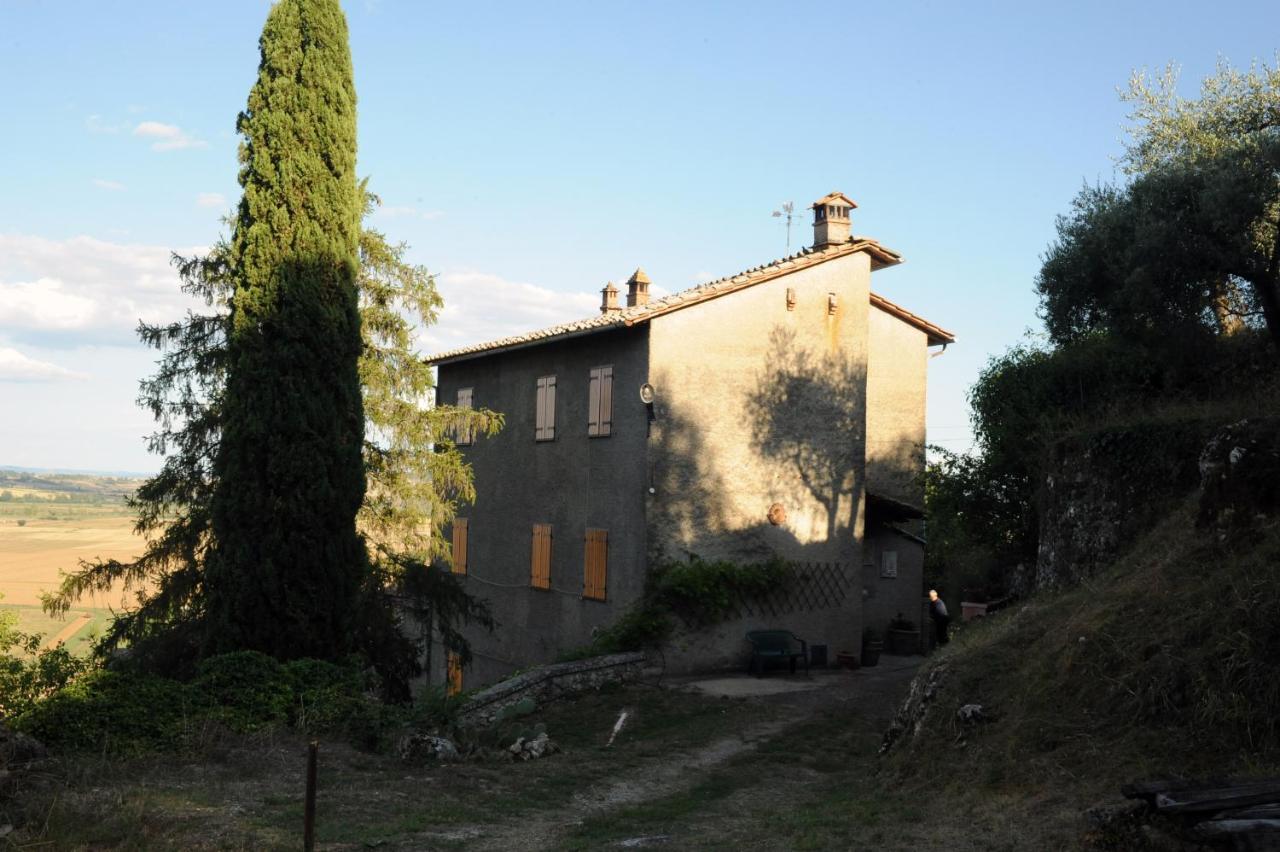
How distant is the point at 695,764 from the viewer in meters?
12.1

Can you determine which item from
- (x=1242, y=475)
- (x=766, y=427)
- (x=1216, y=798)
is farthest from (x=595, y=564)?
(x=1216, y=798)

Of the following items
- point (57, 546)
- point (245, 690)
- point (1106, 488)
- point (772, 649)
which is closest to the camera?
point (245, 690)

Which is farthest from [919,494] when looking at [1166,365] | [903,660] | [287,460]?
[287,460]

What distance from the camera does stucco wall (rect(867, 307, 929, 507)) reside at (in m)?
23.9

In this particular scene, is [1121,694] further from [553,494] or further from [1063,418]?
[553,494]

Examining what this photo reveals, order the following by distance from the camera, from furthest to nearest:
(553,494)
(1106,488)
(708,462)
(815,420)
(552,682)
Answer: (553,494) → (815,420) → (708,462) → (552,682) → (1106,488)

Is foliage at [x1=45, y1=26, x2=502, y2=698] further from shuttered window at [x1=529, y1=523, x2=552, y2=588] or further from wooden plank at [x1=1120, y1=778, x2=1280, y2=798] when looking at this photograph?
wooden plank at [x1=1120, y1=778, x2=1280, y2=798]

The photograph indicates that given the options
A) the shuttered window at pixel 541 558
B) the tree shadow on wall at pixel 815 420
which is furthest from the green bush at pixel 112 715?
the tree shadow on wall at pixel 815 420

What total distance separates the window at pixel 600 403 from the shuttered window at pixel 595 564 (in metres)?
1.87

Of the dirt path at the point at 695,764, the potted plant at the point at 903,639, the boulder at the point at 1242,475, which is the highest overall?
the boulder at the point at 1242,475

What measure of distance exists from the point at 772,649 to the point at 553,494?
5.49 m

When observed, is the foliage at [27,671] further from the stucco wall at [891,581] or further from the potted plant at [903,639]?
the potted plant at [903,639]

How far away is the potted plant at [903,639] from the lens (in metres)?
22.2

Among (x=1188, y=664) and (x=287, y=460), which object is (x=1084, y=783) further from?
(x=287, y=460)
